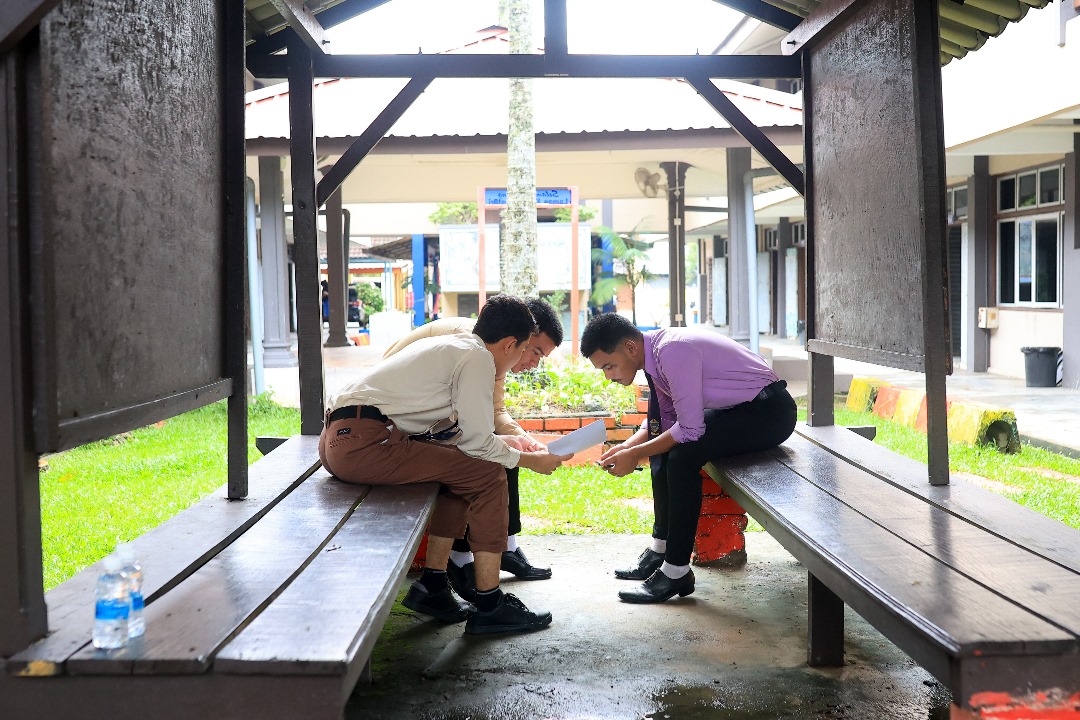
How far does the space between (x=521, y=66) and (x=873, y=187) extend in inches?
75.0

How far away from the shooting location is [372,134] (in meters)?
5.50

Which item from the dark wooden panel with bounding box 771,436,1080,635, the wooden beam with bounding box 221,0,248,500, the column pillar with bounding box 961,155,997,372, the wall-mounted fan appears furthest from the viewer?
the wall-mounted fan

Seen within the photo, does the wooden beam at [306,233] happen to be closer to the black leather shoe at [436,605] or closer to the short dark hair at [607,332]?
the black leather shoe at [436,605]

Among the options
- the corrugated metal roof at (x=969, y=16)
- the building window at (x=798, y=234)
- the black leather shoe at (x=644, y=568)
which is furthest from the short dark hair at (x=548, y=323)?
the building window at (x=798, y=234)

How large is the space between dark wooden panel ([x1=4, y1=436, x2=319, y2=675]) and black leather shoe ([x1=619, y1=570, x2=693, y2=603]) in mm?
1535

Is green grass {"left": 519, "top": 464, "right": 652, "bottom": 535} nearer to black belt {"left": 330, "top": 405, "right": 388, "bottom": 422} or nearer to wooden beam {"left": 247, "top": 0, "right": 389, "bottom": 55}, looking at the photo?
black belt {"left": 330, "top": 405, "right": 388, "bottom": 422}

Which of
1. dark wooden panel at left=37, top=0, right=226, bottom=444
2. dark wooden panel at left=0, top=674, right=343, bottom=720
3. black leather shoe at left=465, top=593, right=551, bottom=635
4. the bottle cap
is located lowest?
black leather shoe at left=465, top=593, right=551, bottom=635

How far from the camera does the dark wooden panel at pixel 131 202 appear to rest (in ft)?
7.97

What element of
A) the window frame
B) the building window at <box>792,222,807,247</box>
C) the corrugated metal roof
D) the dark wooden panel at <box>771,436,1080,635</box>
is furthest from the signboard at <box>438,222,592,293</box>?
the building window at <box>792,222,807,247</box>

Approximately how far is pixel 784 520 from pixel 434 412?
141 centimetres

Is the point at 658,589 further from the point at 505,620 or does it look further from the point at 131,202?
the point at 131,202

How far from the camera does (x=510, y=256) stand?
9.41 meters

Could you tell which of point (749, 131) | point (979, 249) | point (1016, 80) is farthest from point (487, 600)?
point (979, 249)

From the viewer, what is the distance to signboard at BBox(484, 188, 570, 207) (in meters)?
11.1
